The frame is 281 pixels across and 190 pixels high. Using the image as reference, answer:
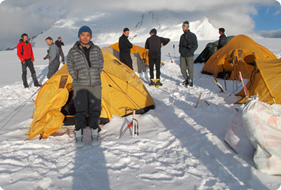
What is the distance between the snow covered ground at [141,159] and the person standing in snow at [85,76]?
0.38 metres

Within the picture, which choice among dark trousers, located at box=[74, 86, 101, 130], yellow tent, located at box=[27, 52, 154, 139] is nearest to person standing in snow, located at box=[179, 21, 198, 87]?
yellow tent, located at box=[27, 52, 154, 139]

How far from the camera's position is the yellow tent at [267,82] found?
14.0ft

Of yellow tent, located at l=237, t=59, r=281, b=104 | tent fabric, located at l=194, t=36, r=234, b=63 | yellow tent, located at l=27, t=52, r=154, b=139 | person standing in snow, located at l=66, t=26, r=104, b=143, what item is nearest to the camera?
person standing in snow, located at l=66, t=26, r=104, b=143

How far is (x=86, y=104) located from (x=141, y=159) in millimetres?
1287

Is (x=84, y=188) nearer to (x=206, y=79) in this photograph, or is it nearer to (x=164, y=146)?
(x=164, y=146)

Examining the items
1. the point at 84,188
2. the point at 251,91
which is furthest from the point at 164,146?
the point at 251,91

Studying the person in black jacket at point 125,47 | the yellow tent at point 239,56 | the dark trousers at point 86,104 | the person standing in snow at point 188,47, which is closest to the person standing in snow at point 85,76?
the dark trousers at point 86,104

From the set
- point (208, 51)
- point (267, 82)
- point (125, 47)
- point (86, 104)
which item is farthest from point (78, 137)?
point (208, 51)

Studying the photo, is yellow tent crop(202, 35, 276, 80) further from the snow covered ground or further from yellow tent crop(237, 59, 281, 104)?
the snow covered ground

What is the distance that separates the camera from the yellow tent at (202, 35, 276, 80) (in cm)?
746

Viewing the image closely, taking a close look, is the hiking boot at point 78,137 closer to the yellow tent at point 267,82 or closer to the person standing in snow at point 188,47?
the yellow tent at point 267,82

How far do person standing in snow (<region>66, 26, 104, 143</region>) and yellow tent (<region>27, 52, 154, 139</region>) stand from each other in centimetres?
53

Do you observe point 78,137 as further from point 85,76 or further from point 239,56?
point 239,56

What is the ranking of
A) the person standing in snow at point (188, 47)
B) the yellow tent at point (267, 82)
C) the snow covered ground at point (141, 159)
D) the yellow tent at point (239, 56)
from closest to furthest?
the snow covered ground at point (141, 159) < the yellow tent at point (267, 82) < the person standing in snow at point (188, 47) < the yellow tent at point (239, 56)
